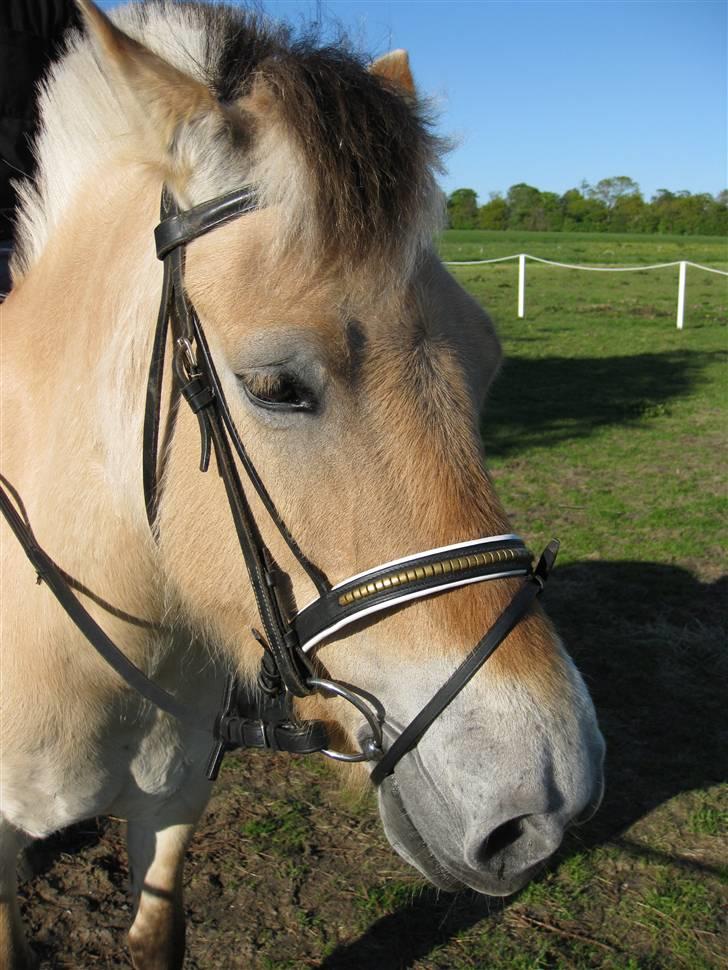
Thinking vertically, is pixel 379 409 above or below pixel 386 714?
above

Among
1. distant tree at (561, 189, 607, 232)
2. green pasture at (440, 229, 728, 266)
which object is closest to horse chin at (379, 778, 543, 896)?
green pasture at (440, 229, 728, 266)

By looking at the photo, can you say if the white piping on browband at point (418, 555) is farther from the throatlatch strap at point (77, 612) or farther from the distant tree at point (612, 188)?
the distant tree at point (612, 188)

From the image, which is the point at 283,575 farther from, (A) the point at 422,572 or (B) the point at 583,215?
(B) the point at 583,215

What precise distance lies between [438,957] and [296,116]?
294cm

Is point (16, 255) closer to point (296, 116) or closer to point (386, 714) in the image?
point (296, 116)

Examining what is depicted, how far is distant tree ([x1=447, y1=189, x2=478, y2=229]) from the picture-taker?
133ft

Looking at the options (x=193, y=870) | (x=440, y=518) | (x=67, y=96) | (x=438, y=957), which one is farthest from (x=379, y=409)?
(x=193, y=870)

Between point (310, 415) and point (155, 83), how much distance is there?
0.68 m

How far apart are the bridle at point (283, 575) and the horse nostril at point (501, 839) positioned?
214 mm

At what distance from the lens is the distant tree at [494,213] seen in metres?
54.0

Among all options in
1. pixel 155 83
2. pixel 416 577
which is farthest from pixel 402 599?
pixel 155 83

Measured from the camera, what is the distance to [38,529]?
2045mm

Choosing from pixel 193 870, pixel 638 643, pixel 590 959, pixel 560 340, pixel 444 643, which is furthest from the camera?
pixel 560 340

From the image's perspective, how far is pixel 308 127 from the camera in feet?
5.10
